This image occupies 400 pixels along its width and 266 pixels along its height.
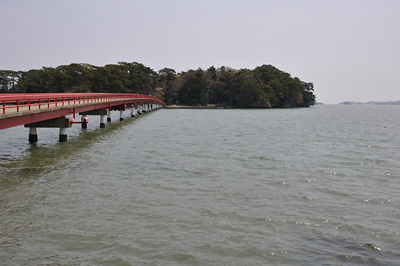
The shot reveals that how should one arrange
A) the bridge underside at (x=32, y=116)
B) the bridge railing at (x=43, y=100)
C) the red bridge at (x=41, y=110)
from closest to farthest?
the bridge underside at (x=32, y=116)
the red bridge at (x=41, y=110)
the bridge railing at (x=43, y=100)

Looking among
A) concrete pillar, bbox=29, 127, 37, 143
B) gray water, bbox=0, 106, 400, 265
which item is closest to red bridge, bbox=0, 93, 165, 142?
concrete pillar, bbox=29, 127, 37, 143

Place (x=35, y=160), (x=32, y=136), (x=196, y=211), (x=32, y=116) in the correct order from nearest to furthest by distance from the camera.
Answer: (x=196, y=211)
(x=35, y=160)
(x=32, y=116)
(x=32, y=136)

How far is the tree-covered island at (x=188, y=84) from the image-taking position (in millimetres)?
122125

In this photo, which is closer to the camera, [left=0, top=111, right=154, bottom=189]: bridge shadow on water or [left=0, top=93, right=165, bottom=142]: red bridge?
[left=0, top=111, right=154, bottom=189]: bridge shadow on water

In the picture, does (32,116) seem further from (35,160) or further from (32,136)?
(32,136)

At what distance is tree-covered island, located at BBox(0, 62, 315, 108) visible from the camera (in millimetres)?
122125

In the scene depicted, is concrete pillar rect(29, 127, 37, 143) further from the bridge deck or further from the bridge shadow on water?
the bridge deck

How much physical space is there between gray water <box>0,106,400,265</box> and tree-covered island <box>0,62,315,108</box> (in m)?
103

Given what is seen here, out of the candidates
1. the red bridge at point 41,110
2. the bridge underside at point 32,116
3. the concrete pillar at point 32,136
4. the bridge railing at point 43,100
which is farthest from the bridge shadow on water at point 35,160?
the bridge railing at point 43,100

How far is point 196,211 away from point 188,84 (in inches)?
5542

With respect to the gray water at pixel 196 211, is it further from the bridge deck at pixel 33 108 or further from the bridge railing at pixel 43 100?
the bridge railing at pixel 43 100

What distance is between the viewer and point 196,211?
1205 cm

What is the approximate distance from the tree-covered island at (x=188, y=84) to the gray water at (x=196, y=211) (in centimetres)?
10302

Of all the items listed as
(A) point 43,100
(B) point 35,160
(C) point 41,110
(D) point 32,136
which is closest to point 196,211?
(B) point 35,160
